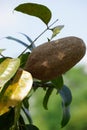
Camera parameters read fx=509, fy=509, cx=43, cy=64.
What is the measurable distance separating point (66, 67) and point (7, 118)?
0.61 feet

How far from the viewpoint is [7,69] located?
2.98ft

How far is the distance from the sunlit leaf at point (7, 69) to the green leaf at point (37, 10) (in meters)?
0.18

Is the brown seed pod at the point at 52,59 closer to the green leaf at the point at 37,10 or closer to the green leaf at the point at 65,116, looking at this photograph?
the green leaf at the point at 37,10

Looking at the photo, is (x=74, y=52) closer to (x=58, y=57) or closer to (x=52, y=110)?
(x=58, y=57)

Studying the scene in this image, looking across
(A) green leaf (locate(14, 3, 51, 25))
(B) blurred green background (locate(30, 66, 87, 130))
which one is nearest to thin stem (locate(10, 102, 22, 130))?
(A) green leaf (locate(14, 3, 51, 25))

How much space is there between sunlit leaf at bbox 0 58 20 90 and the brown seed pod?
0.16 ft

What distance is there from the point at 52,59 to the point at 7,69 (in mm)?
101

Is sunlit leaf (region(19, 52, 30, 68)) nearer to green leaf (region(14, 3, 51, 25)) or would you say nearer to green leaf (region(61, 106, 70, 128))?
green leaf (region(14, 3, 51, 25))

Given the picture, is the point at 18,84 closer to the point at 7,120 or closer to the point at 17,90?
the point at 17,90

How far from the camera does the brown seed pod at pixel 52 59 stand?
3.18ft

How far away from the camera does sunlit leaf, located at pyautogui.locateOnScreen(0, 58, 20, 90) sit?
0.88 meters

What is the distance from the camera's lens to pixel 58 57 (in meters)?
0.96

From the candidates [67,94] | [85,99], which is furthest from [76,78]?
Result: [67,94]

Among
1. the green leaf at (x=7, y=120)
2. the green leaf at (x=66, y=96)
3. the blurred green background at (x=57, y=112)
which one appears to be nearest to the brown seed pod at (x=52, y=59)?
the green leaf at (x=7, y=120)
